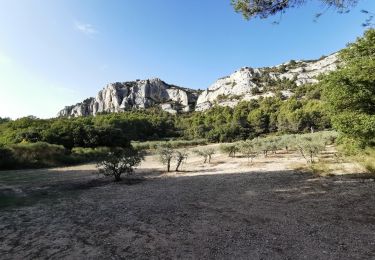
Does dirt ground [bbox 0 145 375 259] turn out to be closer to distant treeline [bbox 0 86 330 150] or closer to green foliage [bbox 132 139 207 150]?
distant treeline [bbox 0 86 330 150]

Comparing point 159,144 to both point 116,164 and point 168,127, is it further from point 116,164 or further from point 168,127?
point 168,127

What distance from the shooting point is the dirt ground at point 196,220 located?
724cm

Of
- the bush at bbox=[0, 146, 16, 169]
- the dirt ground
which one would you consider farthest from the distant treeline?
the dirt ground

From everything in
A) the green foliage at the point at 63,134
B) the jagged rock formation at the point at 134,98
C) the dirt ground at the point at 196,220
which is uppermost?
the jagged rock formation at the point at 134,98

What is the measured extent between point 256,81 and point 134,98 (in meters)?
58.9

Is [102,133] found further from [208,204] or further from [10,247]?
[10,247]

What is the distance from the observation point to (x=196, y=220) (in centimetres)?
987

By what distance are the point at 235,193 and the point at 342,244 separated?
7.00 metres

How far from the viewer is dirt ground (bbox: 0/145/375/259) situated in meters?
7.24

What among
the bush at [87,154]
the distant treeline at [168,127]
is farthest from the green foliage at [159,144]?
the bush at [87,154]

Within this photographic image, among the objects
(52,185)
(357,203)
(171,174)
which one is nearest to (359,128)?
(357,203)

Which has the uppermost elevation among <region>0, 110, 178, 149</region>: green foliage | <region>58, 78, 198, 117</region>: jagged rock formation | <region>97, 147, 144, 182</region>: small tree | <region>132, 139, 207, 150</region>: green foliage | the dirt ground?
<region>58, 78, 198, 117</region>: jagged rock formation

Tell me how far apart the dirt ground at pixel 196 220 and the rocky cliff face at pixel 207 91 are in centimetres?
10818

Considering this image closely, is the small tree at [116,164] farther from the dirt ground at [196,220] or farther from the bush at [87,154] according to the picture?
the bush at [87,154]
